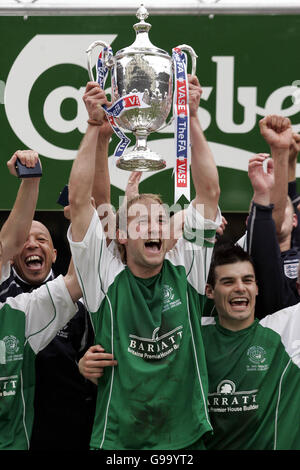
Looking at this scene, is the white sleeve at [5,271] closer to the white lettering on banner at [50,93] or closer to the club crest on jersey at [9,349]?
the club crest on jersey at [9,349]

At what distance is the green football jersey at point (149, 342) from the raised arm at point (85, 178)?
→ 0.13 ft

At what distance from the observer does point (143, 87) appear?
2.92 meters

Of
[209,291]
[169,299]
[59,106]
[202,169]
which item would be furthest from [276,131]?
[59,106]

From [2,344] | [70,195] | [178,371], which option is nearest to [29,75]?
Answer: [70,195]

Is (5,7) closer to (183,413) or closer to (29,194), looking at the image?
(29,194)

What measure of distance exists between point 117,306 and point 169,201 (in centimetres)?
114

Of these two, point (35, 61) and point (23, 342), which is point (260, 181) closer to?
point (23, 342)

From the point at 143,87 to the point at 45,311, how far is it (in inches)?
40.1

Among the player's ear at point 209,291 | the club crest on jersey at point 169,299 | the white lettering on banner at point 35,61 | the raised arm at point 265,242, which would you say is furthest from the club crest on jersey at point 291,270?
the white lettering on banner at point 35,61

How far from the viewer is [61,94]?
3.94 meters

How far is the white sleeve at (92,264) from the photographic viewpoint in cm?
286

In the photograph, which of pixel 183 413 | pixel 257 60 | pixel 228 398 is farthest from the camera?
pixel 257 60

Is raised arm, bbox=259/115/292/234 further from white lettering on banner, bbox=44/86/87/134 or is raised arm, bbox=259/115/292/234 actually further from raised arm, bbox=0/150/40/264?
white lettering on banner, bbox=44/86/87/134

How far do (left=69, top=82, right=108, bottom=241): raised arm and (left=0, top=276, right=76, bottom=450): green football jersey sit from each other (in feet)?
1.17
